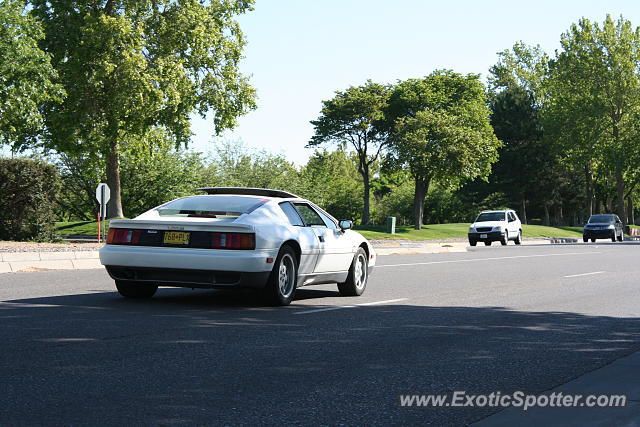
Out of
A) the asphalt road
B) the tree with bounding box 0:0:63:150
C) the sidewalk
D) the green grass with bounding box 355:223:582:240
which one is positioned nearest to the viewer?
the sidewalk

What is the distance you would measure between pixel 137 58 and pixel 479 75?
34803 mm

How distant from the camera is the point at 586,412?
5051 millimetres

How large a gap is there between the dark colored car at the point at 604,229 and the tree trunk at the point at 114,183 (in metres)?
28.3

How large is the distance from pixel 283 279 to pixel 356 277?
7.17ft

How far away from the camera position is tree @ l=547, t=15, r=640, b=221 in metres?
69.6

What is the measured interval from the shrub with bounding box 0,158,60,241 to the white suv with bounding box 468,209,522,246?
21.7 metres

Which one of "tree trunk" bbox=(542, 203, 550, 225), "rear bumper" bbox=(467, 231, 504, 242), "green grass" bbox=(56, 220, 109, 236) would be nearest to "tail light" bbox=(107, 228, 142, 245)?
"green grass" bbox=(56, 220, 109, 236)

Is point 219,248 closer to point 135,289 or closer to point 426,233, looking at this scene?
point 135,289

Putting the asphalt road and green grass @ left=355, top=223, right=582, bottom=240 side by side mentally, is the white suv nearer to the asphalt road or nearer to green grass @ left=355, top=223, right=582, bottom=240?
green grass @ left=355, top=223, right=582, bottom=240

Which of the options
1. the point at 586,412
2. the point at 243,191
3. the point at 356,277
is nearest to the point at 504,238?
the point at 356,277

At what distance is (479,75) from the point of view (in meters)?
61.4

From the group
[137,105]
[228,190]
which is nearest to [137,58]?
[137,105]

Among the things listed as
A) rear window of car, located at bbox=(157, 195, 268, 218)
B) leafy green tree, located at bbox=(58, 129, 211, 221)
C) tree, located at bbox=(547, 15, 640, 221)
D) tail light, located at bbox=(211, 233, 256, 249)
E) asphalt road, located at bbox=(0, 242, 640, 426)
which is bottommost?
asphalt road, located at bbox=(0, 242, 640, 426)

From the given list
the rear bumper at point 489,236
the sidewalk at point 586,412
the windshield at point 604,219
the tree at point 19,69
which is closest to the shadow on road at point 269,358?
the sidewalk at point 586,412
